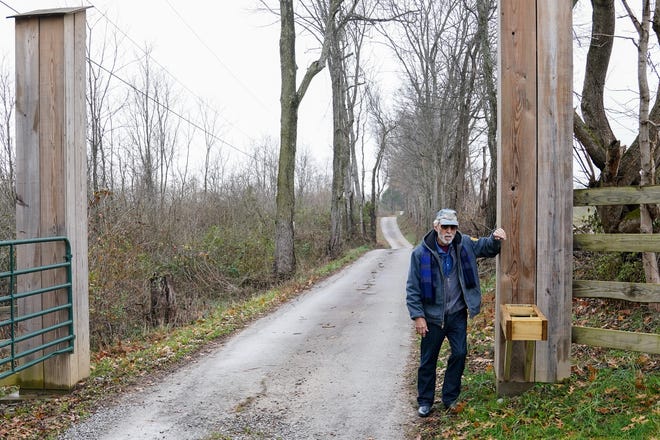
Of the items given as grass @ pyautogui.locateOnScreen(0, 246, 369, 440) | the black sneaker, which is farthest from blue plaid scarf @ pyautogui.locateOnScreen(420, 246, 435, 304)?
grass @ pyautogui.locateOnScreen(0, 246, 369, 440)

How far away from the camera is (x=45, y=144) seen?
6062 mm

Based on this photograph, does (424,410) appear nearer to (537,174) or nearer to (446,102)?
(537,174)

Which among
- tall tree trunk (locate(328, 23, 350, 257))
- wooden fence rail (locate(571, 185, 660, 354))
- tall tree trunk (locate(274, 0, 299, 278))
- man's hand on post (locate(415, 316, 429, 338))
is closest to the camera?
wooden fence rail (locate(571, 185, 660, 354))

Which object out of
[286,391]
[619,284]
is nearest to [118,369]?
[286,391]

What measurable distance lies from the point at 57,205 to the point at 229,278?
11.8 meters

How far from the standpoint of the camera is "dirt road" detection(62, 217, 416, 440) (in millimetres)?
4988

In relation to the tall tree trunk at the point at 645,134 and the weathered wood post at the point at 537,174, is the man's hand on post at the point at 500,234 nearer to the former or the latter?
the weathered wood post at the point at 537,174

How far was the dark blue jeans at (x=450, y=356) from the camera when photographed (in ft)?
16.6

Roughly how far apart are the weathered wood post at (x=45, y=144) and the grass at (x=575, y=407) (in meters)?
4.28

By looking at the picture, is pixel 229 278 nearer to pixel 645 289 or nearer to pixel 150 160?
pixel 150 160

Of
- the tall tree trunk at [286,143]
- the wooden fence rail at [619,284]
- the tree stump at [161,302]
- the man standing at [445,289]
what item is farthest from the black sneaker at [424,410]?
the tall tree trunk at [286,143]

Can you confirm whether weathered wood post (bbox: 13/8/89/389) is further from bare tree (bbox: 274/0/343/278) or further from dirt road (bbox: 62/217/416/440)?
bare tree (bbox: 274/0/343/278)

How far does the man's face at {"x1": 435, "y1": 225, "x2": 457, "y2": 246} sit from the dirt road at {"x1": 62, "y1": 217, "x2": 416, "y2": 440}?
1712 mm

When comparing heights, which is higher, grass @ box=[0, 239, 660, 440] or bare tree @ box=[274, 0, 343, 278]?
bare tree @ box=[274, 0, 343, 278]
